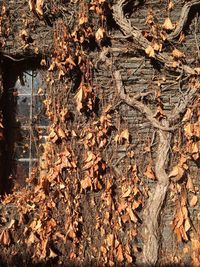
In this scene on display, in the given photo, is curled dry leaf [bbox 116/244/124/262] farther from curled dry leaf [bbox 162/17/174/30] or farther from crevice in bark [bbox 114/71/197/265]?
curled dry leaf [bbox 162/17/174/30]

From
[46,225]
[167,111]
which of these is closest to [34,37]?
[167,111]

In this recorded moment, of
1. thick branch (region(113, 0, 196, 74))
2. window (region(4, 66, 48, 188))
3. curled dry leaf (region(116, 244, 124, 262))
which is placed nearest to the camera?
curled dry leaf (region(116, 244, 124, 262))

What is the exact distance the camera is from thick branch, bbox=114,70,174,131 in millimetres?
3594

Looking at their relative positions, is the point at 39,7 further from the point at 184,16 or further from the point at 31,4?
the point at 184,16

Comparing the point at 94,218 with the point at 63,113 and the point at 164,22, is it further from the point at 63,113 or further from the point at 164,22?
the point at 164,22

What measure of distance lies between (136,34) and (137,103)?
2.37 feet

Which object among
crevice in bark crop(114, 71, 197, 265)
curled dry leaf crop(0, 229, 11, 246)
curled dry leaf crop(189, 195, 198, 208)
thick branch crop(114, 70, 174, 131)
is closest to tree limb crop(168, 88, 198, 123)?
crevice in bark crop(114, 71, 197, 265)

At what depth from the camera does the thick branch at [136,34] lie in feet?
11.8

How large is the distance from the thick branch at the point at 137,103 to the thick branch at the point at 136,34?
389 mm

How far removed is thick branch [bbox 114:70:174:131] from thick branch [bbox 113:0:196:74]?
389 millimetres

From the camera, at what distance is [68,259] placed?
3.58m

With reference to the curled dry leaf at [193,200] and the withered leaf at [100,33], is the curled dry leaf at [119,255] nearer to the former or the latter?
the curled dry leaf at [193,200]

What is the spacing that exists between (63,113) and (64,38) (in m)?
0.79

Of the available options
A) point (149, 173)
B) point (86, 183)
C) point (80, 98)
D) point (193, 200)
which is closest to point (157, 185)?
point (149, 173)
